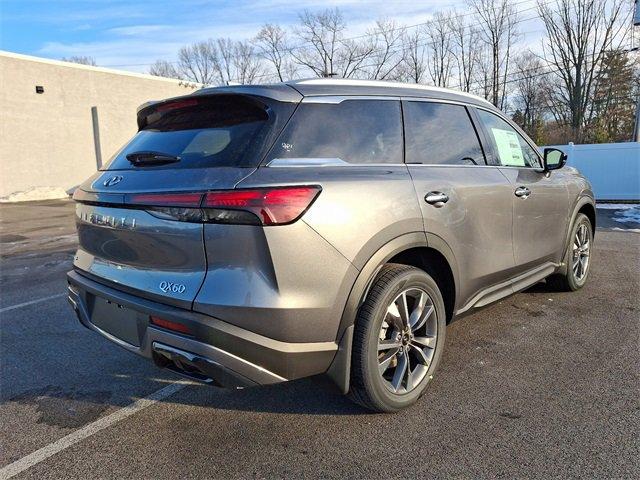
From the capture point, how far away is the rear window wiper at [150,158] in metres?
2.67

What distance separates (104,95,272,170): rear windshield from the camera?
8.18 ft

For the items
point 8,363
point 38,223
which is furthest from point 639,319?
point 38,223

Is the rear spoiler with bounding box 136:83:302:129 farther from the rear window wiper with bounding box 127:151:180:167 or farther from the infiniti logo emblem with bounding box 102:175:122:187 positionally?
the infiniti logo emblem with bounding box 102:175:122:187

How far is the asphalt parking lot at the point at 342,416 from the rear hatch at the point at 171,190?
2.72ft

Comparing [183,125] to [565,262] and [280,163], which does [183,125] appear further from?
[565,262]

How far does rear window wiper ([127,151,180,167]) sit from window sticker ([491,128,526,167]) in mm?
2565

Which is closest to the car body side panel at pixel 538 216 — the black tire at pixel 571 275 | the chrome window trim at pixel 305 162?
the black tire at pixel 571 275

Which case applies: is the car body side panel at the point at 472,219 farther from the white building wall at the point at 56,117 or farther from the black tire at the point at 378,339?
the white building wall at the point at 56,117

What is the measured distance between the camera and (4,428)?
285 cm

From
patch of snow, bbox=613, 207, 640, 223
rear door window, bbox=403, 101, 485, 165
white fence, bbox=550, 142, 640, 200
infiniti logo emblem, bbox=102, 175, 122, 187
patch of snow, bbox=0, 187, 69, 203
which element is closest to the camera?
infiniti logo emblem, bbox=102, 175, 122, 187

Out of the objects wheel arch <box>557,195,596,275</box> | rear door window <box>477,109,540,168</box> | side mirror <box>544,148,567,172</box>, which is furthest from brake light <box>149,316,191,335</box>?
wheel arch <box>557,195,596,275</box>

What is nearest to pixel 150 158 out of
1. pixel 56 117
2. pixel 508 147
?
pixel 508 147

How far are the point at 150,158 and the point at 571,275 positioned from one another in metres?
4.12

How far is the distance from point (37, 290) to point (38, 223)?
828 centimetres
